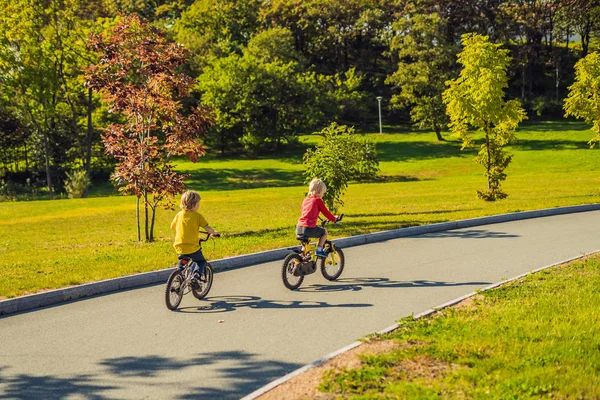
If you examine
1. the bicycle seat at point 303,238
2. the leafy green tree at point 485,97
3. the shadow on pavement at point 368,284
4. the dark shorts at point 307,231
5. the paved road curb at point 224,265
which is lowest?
the shadow on pavement at point 368,284

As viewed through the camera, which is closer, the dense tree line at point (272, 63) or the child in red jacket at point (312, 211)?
the child in red jacket at point (312, 211)

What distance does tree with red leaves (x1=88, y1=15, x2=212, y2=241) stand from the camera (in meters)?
14.5

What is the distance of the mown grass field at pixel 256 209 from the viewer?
12086mm

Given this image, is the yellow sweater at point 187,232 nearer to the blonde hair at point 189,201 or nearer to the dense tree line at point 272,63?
the blonde hair at point 189,201

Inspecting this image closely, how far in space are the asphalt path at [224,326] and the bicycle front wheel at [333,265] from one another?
17cm

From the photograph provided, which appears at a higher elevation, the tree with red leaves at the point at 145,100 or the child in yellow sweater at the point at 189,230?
the tree with red leaves at the point at 145,100

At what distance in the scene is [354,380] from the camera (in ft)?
17.2

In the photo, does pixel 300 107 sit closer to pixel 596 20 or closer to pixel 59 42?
pixel 59 42

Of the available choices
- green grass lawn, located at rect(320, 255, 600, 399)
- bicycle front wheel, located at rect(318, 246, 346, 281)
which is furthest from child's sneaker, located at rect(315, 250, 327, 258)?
green grass lawn, located at rect(320, 255, 600, 399)

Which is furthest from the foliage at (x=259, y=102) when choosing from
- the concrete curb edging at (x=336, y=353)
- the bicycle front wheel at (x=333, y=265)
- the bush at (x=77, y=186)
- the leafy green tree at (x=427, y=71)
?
the concrete curb edging at (x=336, y=353)

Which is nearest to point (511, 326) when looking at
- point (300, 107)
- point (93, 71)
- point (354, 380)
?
point (354, 380)

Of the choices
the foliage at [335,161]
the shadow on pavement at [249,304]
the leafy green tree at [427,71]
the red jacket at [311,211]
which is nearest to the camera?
the shadow on pavement at [249,304]

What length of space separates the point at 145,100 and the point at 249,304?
26.3 feet

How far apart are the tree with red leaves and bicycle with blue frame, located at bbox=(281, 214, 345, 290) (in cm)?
592
